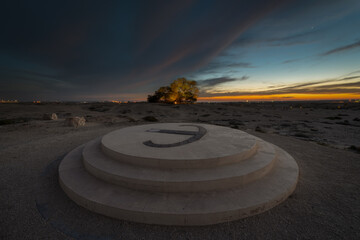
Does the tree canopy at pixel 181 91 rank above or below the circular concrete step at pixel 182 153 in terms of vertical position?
above

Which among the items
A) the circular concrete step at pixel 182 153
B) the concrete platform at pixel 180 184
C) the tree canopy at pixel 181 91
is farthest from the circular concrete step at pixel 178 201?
the tree canopy at pixel 181 91

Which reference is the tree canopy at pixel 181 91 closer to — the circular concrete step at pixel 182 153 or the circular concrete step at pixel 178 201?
the circular concrete step at pixel 182 153

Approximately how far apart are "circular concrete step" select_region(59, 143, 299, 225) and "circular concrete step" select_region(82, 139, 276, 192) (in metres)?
0.15

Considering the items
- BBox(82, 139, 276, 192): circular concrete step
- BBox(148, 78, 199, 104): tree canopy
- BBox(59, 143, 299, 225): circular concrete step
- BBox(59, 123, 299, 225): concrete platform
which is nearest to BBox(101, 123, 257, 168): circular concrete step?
BBox(59, 123, 299, 225): concrete platform

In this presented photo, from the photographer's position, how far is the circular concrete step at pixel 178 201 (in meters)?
3.03

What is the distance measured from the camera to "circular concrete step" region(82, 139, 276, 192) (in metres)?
3.64

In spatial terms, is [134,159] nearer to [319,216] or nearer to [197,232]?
[197,232]

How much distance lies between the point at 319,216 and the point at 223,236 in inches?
95.3

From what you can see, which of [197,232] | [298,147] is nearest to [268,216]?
[197,232]

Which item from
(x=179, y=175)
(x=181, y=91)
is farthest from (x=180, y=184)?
(x=181, y=91)

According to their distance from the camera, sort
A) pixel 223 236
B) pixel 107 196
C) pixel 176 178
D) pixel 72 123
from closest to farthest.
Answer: pixel 223 236
pixel 107 196
pixel 176 178
pixel 72 123

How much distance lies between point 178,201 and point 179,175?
2.26ft

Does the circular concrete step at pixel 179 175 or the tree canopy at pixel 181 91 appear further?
the tree canopy at pixel 181 91

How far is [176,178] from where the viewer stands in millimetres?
3740
